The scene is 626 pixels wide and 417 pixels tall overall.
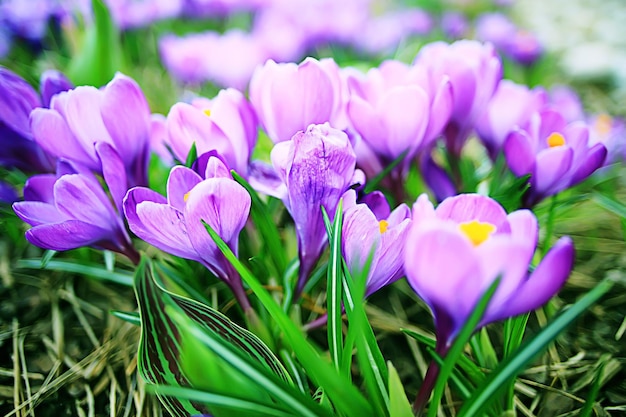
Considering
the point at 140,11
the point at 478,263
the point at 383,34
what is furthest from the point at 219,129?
the point at 140,11

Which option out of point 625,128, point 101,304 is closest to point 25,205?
point 101,304

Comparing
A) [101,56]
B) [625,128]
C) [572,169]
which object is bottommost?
[625,128]

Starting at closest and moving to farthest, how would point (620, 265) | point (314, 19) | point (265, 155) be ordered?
1. point (620, 265)
2. point (265, 155)
3. point (314, 19)

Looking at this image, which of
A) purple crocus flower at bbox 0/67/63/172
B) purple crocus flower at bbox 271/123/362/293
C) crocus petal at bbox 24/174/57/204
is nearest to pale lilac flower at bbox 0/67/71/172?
purple crocus flower at bbox 0/67/63/172

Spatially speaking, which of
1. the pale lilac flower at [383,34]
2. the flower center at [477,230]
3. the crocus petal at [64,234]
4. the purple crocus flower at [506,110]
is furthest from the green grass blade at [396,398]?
the pale lilac flower at [383,34]

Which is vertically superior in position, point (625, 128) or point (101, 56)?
point (101, 56)

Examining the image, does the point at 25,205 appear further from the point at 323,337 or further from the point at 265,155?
the point at 265,155

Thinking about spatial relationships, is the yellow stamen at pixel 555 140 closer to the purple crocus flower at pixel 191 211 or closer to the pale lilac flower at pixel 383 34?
the purple crocus flower at pixel 191 211
